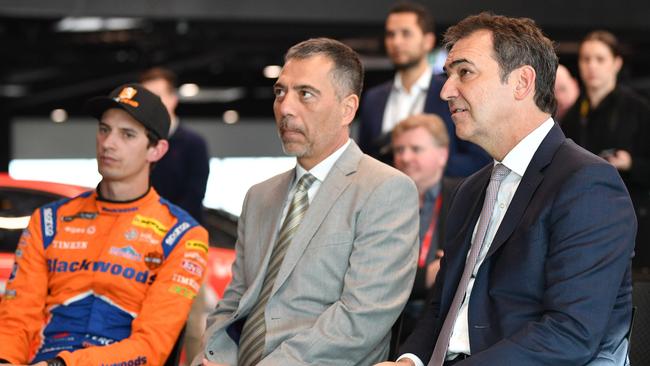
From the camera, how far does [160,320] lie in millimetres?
3496

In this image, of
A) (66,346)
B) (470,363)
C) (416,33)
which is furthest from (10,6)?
(470,363)

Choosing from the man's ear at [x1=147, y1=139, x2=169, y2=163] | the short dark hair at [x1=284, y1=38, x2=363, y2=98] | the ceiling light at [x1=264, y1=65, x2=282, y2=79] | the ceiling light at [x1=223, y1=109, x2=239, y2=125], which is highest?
the short dark hair at [x1=284, y1=38, x2=363, y2=98]

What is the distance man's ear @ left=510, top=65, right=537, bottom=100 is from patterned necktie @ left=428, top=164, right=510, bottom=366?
202mm

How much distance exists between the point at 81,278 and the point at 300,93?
939 millimetres

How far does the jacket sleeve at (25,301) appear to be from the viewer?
3.56 m

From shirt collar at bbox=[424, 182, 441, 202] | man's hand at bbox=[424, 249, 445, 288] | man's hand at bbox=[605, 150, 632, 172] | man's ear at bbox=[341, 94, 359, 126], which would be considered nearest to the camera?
man's ear at bbox=[341, 94, 359, 126]

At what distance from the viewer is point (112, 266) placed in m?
3.62

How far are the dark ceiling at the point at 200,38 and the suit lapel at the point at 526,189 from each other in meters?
7.32

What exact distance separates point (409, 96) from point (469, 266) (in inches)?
99.8

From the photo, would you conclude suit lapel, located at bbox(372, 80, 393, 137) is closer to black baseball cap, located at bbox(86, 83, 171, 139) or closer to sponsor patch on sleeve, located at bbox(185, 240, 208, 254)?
black baseball cap, located at bbox(86, 83, 171, 139)

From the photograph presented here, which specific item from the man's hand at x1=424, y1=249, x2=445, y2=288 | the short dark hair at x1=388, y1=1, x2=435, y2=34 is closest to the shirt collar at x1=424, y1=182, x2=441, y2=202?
the man's hand at x1=424, y1=249, x2=445, y2=288

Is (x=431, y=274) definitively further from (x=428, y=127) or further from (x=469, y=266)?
(x=469, y=266)

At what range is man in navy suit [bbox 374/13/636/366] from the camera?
Result: 2654 millimetres

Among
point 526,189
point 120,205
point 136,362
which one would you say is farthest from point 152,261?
point 526,189
